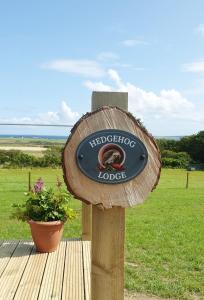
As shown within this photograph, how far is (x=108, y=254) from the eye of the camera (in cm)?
200

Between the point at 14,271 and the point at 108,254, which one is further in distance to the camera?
the point at 14,271

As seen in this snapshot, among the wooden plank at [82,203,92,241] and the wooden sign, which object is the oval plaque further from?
the wooden plank at [82,203,92,241]

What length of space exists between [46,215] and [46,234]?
22 centimetres

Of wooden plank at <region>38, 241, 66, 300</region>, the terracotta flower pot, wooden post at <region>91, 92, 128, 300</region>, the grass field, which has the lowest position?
the grass field

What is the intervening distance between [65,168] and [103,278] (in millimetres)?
504

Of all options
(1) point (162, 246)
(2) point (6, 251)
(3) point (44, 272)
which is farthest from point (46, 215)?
(1) point (162, 246)

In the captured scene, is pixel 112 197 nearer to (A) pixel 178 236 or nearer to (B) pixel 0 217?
(A) pixel 178 236

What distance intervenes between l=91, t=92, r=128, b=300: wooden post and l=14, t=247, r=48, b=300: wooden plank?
67.8 inches

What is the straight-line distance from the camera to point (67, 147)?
77.7 inches

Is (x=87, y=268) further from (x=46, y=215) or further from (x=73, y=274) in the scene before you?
(x=46, y=215)

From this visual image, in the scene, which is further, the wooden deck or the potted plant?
the potted plant

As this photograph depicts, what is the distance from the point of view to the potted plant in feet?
15.8

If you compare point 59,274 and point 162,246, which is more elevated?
point 59,274

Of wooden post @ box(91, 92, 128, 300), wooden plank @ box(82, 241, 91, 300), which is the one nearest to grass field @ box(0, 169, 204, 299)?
wooden plank @ box(82, 241, 91, 300)
